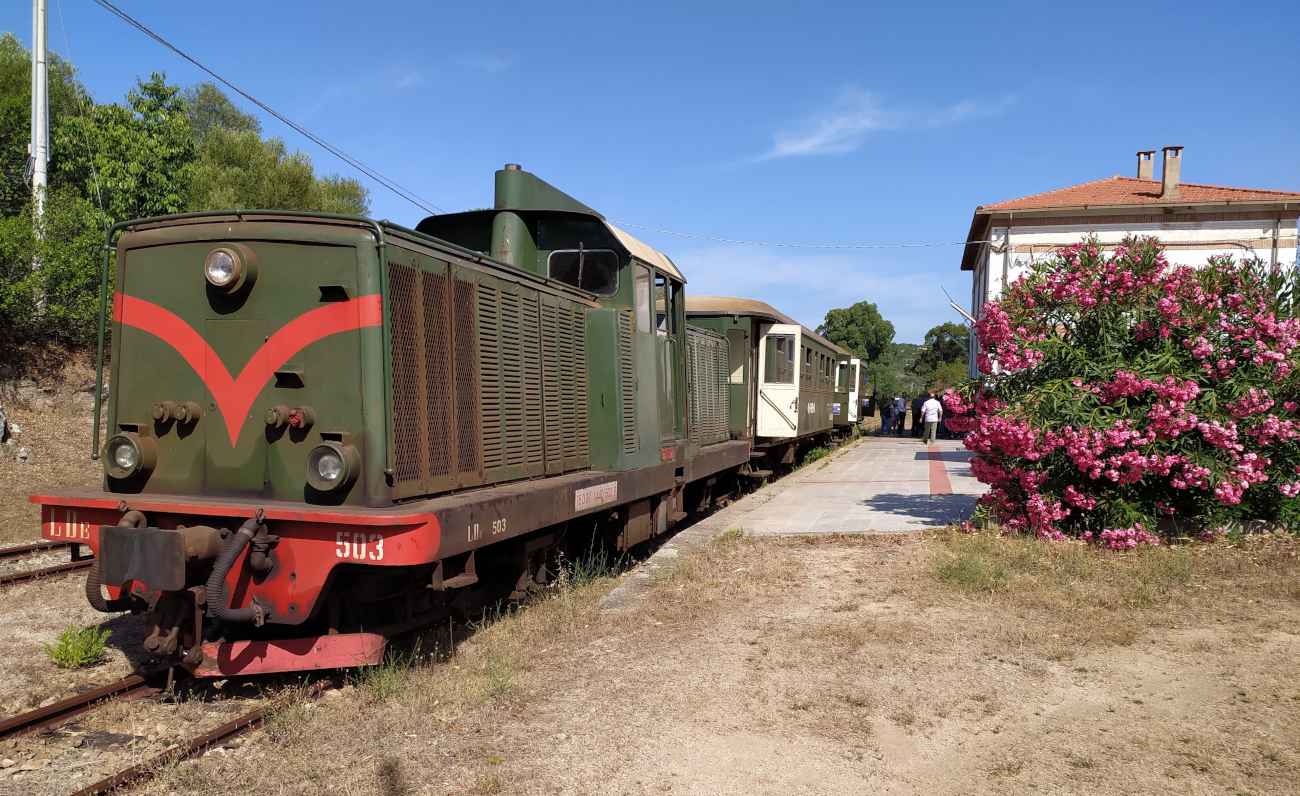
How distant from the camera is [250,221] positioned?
511 centimetres

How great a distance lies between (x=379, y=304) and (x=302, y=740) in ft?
7.19

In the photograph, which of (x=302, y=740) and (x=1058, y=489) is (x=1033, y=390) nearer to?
(x=1058, y=489)

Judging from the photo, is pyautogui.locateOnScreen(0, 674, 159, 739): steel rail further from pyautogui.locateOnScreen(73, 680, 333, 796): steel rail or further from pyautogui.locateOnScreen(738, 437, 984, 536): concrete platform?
A: pyautogui.locateOnScreen(738, 437, 984, 536): concrete platform

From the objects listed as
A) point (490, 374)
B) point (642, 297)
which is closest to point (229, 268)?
point (490, 374)

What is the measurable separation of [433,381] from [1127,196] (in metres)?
26.7

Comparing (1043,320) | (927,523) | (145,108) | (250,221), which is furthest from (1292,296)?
(145,108)

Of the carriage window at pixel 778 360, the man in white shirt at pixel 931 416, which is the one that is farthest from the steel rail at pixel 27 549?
the man in white shirt at pixel 931 416

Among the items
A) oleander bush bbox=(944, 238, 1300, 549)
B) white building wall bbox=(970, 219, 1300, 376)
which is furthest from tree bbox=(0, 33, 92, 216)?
white building wall bbox=(970, 219, 1300, 376)

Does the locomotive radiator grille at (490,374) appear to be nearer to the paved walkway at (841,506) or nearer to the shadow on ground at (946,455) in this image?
the paved walkway at (841,506)

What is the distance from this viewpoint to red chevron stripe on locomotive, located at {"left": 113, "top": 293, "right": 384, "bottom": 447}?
15.9 ft

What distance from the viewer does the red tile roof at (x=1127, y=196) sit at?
2462 cm

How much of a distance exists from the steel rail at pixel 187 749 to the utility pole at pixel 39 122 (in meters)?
14.3

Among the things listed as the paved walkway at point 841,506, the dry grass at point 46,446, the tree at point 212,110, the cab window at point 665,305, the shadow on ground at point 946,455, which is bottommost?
the paved walkway at point 841,506

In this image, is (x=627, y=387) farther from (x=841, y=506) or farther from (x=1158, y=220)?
(x=1158, y=220)
